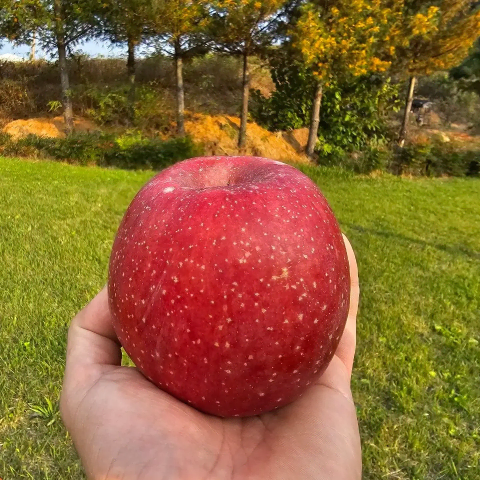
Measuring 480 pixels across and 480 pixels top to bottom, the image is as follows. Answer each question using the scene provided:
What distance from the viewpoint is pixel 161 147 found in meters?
13.5

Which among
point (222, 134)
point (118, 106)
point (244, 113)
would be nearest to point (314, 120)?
point (244, 113)

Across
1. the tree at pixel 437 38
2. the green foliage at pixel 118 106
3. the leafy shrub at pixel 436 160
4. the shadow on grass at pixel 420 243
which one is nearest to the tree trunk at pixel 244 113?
the green foliage at pixel 118 106

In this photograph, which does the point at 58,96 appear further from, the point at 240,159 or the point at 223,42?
the point at 240,159

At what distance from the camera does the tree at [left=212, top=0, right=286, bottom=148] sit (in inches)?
472

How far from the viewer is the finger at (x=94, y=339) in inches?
75.2

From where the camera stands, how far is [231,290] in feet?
4.50

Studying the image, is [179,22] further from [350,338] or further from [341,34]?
[350,338]

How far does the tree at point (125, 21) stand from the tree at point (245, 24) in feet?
5.76

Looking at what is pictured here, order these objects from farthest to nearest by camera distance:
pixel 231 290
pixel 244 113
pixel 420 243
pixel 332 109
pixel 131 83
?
1. pixel 131 83
2. pixel 332 109
3. pixel 244 113
4. pixel 420 243
5. pixel 231 290

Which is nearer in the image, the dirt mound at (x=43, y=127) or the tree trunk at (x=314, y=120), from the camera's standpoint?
the tree trunk at (x=314, y=120)

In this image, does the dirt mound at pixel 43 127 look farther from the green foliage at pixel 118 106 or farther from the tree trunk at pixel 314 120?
the tree trunk at pixel 314 120

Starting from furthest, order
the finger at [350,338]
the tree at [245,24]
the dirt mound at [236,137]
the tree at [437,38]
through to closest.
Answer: the dirt mound at [236,137] → the tree at [437,38] → the tree at [245,24] → the finger at [350,338]

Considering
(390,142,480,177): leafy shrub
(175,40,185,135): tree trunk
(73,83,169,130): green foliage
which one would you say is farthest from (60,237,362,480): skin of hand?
(73,83,169,130): green foliage

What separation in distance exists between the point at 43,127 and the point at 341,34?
8485mm
